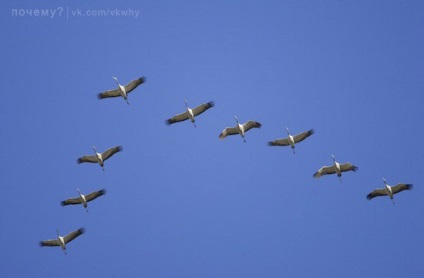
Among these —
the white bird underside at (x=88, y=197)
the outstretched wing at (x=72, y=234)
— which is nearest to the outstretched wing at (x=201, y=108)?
the white bird underside at (x=88, y=197)

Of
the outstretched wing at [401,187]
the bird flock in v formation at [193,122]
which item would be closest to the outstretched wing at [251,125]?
the bird flock in v formation at [193,122]

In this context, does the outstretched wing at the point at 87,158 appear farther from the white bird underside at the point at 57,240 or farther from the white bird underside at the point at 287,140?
the white bird underside at the point at 287,140

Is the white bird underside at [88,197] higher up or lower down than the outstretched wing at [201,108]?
lower down

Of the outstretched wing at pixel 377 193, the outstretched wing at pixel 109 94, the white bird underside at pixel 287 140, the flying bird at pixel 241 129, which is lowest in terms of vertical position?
the outstretched wing at pixel 377 193

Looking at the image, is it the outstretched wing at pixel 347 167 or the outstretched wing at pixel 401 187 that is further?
the outstretched wing at pixel 347 167

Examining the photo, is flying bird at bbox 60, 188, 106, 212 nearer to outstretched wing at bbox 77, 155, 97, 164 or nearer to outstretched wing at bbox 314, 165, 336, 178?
outstretched wing at bbox 77, 155, 97, 164

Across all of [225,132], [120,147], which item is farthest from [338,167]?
[120,147]

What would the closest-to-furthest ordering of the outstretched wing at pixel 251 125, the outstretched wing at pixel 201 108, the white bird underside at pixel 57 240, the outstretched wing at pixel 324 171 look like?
the outstretched wing at pixel 201 108 → the outstretched wing at pixel 251 125 → the outstretched wing at pixel 324 171 → the white bird underside at pixel 57 240

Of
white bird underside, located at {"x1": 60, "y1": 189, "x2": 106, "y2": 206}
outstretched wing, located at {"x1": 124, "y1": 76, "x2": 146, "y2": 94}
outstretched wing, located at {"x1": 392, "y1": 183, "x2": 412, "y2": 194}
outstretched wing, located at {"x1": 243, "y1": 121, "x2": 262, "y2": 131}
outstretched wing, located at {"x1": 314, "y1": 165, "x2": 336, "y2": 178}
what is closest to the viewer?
outstretched wing, located at {"x1": 124, "y1": 76, "x2": 146, "y2": 94}

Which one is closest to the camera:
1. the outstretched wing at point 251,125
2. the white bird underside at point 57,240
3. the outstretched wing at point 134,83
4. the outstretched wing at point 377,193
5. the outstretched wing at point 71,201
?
the outstretched wing at point 134,83

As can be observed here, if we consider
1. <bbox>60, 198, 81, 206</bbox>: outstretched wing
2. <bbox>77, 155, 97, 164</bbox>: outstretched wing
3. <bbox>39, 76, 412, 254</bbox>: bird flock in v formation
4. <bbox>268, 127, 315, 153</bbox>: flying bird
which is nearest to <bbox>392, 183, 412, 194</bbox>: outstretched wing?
<bbox>39, 76, 412, 254</bbox>: bird flock in v formation

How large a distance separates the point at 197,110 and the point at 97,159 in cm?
787

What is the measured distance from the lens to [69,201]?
65312 mm

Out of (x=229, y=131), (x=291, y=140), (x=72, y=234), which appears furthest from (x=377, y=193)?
(x=72, y=234)
